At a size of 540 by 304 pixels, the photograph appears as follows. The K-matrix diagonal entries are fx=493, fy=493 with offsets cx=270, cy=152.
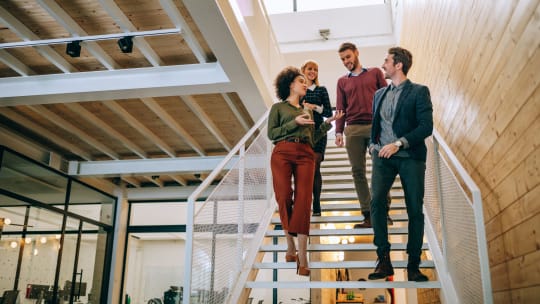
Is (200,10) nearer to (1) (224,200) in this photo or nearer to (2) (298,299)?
(1) (224,200)

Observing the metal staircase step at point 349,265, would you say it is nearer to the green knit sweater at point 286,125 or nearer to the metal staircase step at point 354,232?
the metal staircase step at point 354,232

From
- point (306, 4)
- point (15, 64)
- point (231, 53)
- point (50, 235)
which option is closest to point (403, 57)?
point (231, 53)

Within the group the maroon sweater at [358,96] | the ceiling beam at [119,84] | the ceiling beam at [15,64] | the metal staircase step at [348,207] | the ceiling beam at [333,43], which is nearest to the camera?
the maroon sweater at [358,96]

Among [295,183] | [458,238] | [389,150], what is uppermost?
[389,150]

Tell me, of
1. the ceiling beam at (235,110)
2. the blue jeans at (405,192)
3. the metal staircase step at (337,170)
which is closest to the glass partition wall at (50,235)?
the ceiling beam at (235,110)

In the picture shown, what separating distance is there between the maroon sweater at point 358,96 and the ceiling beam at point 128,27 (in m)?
1.95

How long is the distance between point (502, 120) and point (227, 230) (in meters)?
1.98

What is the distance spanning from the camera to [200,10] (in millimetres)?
3988

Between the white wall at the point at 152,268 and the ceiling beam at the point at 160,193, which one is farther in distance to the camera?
the ceiling beam at the point at 160,193

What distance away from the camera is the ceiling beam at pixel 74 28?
165 inches

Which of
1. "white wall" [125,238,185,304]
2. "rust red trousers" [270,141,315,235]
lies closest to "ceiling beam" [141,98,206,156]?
"white wall" [125,238,185,304]

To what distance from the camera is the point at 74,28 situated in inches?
180

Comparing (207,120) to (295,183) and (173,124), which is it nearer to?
(173,124)

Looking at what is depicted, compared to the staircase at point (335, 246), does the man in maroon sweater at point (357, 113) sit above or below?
above
